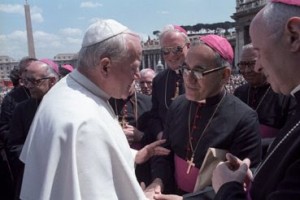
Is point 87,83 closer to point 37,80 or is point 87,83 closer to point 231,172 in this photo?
point 231,172

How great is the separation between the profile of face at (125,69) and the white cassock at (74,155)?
0.57 feet

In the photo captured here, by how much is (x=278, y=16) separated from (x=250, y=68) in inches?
95.2

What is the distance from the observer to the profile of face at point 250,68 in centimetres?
388

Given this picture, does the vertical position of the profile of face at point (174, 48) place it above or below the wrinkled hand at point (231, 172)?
above

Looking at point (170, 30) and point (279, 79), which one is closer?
point (279, 79)

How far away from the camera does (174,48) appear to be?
13.7 feet

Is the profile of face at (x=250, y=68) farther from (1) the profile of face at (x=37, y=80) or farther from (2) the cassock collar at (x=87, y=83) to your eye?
(2) the cassock collar at (x=87, y=83)

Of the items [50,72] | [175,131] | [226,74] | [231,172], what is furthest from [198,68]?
[50,72]

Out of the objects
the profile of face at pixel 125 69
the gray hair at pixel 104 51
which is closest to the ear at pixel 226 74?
the profile of face at pixel 125 69

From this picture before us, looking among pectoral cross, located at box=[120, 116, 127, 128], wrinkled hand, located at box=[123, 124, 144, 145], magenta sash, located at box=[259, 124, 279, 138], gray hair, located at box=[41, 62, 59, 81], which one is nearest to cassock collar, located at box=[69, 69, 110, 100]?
wrinkled hand, located at box=[123, 124, 144, 145]

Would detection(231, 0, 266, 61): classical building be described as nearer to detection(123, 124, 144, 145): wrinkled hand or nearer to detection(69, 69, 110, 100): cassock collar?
detection(123, 124, 144, 145): wrinkled hand

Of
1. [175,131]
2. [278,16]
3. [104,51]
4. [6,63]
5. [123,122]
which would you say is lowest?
[6,63]

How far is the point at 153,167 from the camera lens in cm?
281

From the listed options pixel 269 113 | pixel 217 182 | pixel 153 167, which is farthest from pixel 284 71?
pixel 269 113
